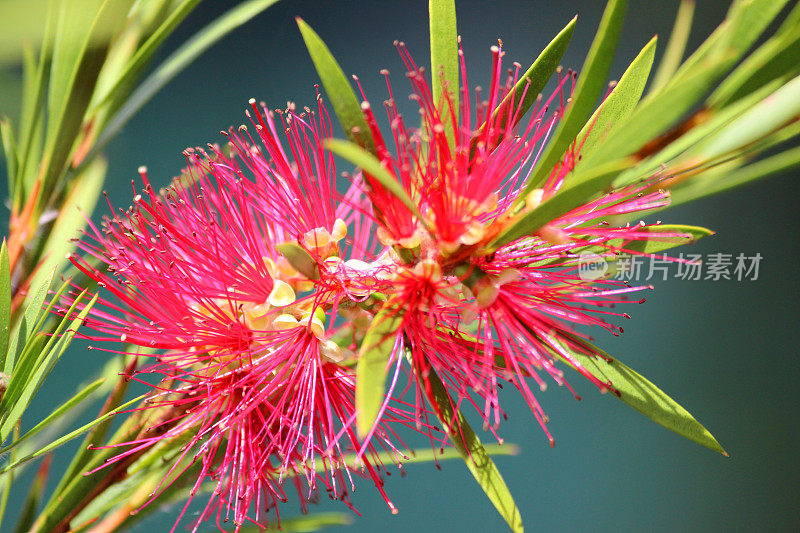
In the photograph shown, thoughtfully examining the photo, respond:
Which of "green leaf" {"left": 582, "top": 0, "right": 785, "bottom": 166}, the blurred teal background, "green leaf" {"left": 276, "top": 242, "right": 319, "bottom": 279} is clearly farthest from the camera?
the blurred teal background

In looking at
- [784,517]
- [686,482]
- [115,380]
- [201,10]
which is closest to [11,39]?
[115,380]

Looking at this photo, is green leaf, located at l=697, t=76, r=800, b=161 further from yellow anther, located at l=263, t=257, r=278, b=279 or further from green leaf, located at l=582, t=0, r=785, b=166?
yellow anther, located at l=263, t=257, r=278, b=279

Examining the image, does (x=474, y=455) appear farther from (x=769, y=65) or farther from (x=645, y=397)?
(x=769, y=65)

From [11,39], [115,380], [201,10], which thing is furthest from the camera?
[201,10]

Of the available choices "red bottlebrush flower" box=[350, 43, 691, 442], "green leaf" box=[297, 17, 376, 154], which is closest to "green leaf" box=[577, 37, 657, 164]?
"red bottlebrush flower" box=[350, 43, 691, 442]

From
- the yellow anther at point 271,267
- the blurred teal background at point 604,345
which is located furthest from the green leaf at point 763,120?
the blurred teal background at point 604,345

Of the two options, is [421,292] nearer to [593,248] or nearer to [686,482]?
[593,248]
